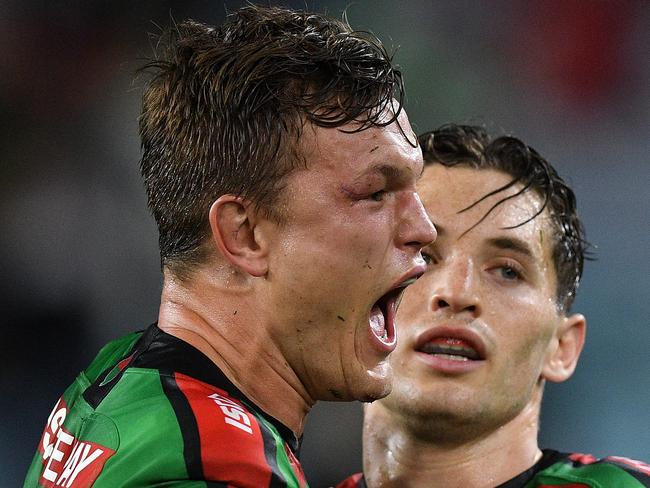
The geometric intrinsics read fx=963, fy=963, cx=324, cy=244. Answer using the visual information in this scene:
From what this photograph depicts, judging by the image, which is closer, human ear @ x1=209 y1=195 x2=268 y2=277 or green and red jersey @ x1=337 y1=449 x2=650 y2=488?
human ear @ x1=209 y1=195 x2=268 y2=277

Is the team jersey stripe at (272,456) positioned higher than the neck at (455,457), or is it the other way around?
the team jersey stripe at (272,456)

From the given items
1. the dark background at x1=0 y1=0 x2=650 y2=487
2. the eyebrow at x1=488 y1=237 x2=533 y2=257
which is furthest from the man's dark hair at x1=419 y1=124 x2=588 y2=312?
the dark background at x1=0 y1=0 x2=650 y2=487

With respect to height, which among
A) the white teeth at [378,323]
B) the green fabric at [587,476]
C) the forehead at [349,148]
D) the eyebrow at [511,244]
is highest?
the forehead at [349,148]

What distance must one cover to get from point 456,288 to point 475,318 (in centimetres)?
10

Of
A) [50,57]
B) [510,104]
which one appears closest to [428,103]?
[510,104]

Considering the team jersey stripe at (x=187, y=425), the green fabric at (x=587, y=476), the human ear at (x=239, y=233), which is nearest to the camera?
the team jersey stripe at (x=187, y=425)

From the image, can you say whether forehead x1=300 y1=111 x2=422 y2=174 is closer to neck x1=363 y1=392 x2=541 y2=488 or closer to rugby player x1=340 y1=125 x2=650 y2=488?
rugby player x1=340 y1=125 x2=650 y2=488

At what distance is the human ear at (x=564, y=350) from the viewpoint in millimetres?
2824

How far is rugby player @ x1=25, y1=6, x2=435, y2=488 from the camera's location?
1.86 metres

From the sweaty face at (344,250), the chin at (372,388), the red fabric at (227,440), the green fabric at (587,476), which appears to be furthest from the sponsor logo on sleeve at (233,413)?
the green fabric at (587,476)

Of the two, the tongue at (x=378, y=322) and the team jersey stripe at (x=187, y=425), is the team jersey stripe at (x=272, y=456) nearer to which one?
the team jersey stripe at (x=187, y=425)

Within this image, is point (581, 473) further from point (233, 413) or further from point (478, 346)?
point (233, 413)

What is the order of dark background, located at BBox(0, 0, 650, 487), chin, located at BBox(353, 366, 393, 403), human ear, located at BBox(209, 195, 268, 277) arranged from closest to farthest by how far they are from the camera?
human ear, located at BBox(209, 195, 268, 277) < chin, located at BBox(353, 366, 393, 403) < dark background, located at BBox(0, 0, 650, 487)

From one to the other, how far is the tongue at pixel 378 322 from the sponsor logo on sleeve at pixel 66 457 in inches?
25.7
